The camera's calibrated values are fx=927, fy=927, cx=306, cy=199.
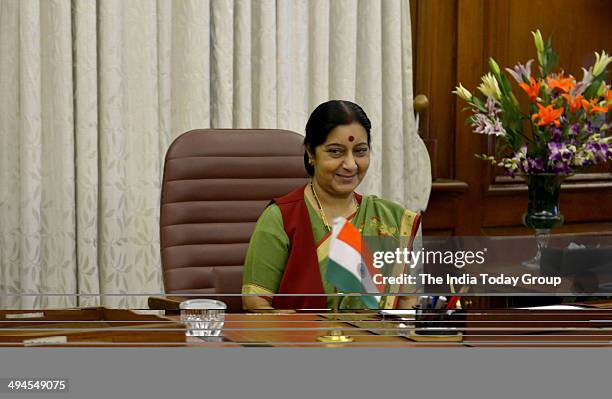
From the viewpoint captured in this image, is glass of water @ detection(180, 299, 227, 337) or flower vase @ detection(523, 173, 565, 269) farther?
flower vase @ detection(523, 173, 565, 269)

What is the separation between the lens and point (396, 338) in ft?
2.00

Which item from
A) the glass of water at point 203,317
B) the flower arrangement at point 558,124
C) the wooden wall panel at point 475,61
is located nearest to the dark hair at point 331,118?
the flower arrangement at point 558,124

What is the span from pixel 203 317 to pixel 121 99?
8.08ft

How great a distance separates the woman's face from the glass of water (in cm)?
151

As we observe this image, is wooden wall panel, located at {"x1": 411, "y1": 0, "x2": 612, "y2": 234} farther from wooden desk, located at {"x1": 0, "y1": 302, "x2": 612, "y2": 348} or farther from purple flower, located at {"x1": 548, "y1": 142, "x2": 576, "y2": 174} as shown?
wooden desk, located at {"x1": 0, "y1": 302, "x2": 612, "y2": 348}

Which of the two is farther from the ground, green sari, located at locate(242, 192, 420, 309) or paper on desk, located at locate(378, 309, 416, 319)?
green sari, located at locate(242, 192, 420, 309)

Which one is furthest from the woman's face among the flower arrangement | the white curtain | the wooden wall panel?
the wooden wall panel

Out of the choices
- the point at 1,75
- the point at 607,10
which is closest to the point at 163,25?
the point at 1,75

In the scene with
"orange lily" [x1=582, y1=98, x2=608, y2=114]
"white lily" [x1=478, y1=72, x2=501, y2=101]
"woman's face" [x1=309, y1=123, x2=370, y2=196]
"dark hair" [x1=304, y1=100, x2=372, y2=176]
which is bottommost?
"woman's face" [x1=309, y1=123, x2=370, y2=196]

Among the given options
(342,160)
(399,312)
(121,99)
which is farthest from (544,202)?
(399,312)

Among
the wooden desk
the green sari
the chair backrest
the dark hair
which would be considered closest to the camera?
the wooden desk

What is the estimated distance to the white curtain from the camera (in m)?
2.90

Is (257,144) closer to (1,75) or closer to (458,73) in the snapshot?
(1,75)

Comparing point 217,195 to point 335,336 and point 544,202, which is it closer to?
point 544,202
